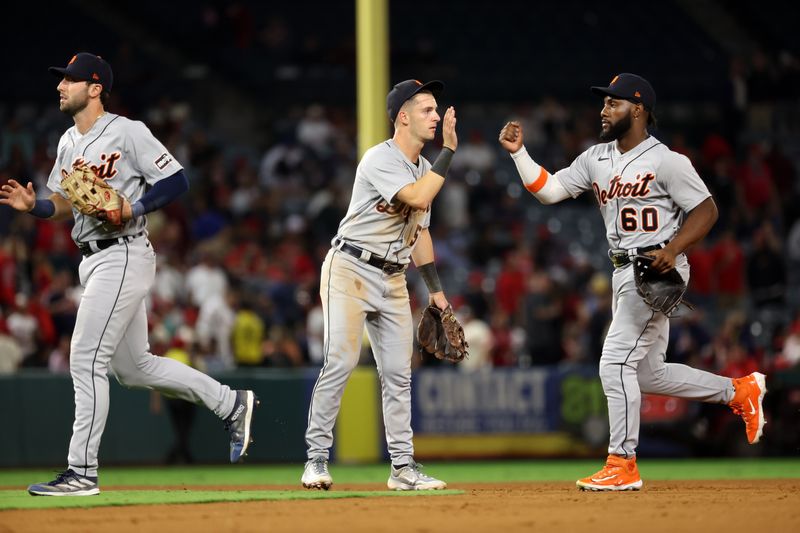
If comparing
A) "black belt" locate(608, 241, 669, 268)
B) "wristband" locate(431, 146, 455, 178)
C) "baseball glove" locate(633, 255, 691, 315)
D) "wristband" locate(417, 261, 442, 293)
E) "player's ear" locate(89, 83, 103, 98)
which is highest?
"player's ear" locate(89, 83, 103, 98)

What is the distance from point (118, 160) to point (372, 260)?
59.1 inches

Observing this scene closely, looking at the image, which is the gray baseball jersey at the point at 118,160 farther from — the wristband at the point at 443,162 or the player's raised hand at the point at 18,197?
the wristband at the point at 443,162

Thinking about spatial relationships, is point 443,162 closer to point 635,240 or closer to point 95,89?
point 635,240

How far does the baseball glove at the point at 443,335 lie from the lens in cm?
760

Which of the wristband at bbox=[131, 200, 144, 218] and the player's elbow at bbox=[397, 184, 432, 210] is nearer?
the wristband at bbox=[131, 200, 144, 218]

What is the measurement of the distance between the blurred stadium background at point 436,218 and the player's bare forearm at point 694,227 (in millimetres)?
5807

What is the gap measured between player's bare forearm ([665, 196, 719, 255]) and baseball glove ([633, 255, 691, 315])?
0.14 meters

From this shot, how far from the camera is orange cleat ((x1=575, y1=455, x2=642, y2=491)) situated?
279 inches

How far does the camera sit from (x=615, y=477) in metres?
7.10

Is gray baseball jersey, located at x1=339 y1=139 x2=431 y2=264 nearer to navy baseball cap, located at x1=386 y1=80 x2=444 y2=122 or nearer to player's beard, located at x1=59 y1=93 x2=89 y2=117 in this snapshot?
navy baseball cap, located at x1=386 y1=80 x2=444 y2=122

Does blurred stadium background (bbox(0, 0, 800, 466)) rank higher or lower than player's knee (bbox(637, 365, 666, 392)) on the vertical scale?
higher

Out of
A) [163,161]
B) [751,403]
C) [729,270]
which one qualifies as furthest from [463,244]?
[163,161]

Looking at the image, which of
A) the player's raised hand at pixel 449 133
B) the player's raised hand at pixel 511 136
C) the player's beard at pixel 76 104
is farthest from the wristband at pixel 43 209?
the player's raised hand at pixel 511 136

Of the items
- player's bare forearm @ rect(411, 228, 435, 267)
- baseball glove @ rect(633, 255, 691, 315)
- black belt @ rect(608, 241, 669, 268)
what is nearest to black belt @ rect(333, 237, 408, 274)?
player's bare forearm @ rect(411, 228, 435, 267)
